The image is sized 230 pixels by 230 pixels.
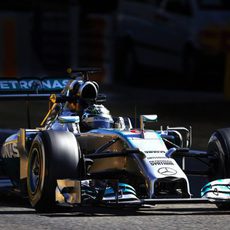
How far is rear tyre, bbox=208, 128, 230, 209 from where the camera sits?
10691 mm

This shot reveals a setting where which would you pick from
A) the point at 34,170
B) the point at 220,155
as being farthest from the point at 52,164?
the point at 220,155

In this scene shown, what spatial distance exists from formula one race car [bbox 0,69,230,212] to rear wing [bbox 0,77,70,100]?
27.0 inches

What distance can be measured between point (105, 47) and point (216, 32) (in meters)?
4.47

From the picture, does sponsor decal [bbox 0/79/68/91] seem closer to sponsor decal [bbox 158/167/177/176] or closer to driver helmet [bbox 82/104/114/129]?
driver helmet [bbox 82/104/114/129]

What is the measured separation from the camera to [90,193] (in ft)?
33.1

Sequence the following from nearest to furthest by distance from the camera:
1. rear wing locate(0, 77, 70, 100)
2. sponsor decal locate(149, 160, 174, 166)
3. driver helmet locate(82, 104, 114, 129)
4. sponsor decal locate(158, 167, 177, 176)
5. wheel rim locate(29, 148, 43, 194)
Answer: sponsor decal locate(158, 167, 177, 176), sponsor decal locate(149, 160, 174, 166), wheel rim locate(29, 148, 43, 194), driver helmet locate(82, 104, 114, 129), rear wing locate(0, 77, 70, 100)

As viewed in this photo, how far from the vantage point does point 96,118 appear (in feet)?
37.2

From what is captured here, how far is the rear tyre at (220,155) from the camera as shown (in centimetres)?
1069

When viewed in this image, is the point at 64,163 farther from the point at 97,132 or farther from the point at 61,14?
the point at 61,14

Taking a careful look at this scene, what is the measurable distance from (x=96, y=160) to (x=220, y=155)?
1053 mm

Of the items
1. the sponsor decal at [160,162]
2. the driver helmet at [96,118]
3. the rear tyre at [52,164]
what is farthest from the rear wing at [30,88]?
the sponsor decal at [160,162]

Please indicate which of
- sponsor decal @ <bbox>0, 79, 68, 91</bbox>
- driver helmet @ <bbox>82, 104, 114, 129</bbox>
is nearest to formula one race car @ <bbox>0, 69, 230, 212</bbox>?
driver helmet @ <bbox>82, 104, 114, 129</bbox>

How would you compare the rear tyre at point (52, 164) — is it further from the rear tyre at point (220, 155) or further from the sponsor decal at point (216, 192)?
the rear tyre at point (220, 155)

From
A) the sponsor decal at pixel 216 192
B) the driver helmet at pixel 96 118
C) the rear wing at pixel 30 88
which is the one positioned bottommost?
the sponsor decal at pixel 216 192
